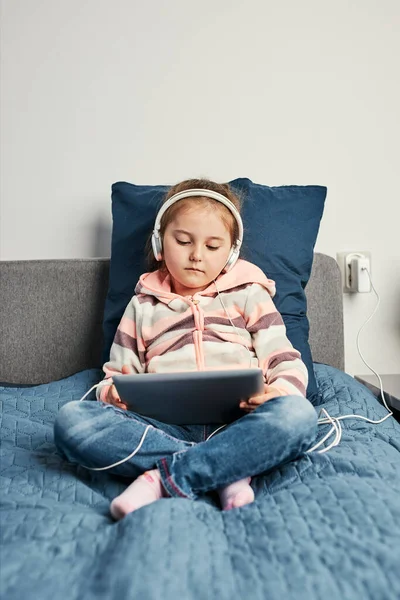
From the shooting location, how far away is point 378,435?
1.21 m

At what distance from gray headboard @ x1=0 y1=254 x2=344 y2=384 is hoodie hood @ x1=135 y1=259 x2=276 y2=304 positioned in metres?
0.30

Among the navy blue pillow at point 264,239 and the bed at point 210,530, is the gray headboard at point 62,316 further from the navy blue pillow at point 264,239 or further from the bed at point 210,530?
the bed at point 210,530

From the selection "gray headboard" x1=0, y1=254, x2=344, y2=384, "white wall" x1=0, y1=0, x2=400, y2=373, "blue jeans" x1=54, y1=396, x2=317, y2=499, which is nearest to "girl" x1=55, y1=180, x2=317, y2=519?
"blue jeans" x1=54, y1=396, x2=317, y2=499

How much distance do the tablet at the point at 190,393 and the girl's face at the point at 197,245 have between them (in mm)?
357

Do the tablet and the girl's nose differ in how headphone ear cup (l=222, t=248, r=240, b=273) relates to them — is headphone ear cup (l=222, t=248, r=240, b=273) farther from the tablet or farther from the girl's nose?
the tablet

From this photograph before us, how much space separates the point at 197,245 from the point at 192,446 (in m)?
0.48

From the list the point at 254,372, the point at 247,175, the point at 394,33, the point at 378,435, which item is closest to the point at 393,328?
the point at 247,175

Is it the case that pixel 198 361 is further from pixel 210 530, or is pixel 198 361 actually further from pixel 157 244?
pixel 210 530

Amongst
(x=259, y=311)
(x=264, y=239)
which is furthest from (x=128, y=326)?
(x=264, y=239)

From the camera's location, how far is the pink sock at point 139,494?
2.85ft

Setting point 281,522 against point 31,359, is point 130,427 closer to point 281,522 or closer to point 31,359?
point 281,522

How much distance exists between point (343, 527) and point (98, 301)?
1.09m

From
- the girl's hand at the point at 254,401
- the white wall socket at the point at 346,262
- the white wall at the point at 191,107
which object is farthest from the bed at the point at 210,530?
the white wall at the point at 191,107

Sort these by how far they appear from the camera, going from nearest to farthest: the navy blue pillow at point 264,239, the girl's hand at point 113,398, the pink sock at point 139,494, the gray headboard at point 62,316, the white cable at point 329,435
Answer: the pink sock at point 139,494
the white cable at point 329,435
the girl's hand at point 113,398
the navy blue pillow at point 264,239
the gray headboard at point 62,316
